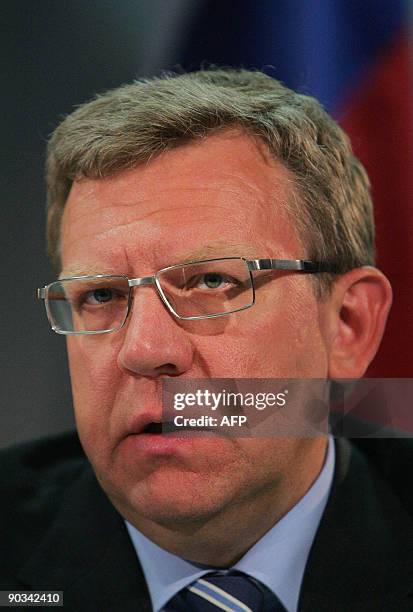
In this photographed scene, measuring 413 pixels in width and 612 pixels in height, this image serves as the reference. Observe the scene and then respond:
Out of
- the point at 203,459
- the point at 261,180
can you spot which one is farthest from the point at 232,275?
the point at 203,459

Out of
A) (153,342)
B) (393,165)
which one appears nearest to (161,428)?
(153,342)

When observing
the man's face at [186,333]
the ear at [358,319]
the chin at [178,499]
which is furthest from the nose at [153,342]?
the ear at [358,319]

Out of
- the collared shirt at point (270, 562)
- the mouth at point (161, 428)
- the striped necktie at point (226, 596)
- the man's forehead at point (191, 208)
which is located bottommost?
the striped necktie at point (226, 596)

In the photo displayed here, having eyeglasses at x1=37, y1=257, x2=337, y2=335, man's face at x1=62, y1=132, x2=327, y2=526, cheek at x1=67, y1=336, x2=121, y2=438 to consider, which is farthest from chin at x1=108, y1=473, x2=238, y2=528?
eyeglasses at x1=37, y1=257, x2=337, y2=335

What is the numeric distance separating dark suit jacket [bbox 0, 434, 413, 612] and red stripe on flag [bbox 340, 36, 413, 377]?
175 mm

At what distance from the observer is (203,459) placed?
3.90ft

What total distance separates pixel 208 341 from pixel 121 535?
0.43 meters

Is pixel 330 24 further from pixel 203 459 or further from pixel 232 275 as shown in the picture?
pixel 203 459

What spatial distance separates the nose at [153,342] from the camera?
1.16m

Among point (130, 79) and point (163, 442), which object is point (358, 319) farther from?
point (130, 79)

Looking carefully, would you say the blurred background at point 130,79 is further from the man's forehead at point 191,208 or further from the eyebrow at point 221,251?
the eyebrow at point 221,251

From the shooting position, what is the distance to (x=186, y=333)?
1.18 m

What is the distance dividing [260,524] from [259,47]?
0.83 metres

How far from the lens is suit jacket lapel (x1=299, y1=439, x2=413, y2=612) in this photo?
4.09ft
